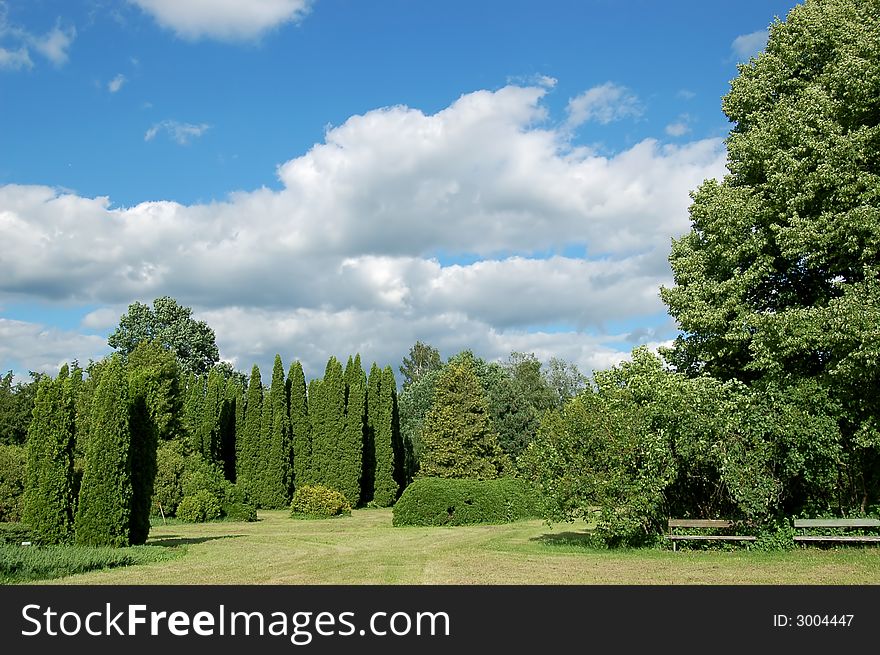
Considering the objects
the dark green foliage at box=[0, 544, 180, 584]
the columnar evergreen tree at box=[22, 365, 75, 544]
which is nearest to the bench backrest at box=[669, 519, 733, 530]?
the dark green foliage at box=[0, 544, 180, 584]

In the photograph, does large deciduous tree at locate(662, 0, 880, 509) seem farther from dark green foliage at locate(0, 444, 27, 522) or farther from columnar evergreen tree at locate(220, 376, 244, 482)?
columnar evergreen tree at locate(220, 376, 244, 482)

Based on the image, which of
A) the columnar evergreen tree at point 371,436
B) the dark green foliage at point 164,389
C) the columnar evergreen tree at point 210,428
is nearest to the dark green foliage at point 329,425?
the columnar evergreen tree at point 371,436

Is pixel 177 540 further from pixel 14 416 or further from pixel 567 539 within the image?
pixel 14 416

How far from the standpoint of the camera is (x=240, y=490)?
33.5 metres

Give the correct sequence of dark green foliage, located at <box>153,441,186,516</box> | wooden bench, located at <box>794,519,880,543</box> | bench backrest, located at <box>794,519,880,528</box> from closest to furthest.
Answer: wooden bench, located at <box>794,519,880,543</box>, bench backrest, located at <box>794,519,880,528</box>, dark green foliage, located at <box>153,441,186,516</box>

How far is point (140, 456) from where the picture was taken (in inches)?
760

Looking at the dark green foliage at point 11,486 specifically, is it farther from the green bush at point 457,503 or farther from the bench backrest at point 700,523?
the bench backrest at point 700,523

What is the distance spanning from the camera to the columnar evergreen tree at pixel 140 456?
1881 cm

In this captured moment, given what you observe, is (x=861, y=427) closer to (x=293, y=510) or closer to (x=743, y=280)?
(x=743, y=280)

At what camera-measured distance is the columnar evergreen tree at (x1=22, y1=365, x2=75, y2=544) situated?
17875 millimetres

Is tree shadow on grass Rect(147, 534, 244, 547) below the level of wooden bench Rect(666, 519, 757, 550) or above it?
below

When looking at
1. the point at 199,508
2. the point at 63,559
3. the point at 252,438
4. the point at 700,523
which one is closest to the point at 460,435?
the point at 252,438

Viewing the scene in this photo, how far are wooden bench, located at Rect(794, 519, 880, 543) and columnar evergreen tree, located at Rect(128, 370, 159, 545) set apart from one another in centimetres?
1560

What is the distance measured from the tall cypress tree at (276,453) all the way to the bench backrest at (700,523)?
2952 centimetres
